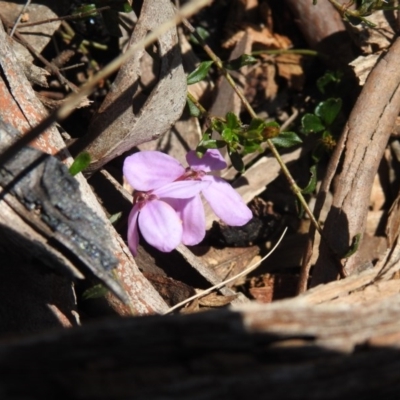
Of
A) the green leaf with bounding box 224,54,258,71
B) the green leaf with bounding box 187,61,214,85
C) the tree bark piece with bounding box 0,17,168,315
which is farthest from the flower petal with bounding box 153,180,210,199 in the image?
the green leaf with bounding box 224,54,258,71

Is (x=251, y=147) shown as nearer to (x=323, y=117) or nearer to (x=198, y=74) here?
(x=198, y=74)

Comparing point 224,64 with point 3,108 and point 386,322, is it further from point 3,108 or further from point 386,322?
point 386,322

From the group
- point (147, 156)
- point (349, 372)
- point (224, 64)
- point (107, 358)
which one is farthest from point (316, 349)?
point (224, 64)

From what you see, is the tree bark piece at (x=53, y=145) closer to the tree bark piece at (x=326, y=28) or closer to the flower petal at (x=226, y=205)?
the flower petal at (x=226, y=205)

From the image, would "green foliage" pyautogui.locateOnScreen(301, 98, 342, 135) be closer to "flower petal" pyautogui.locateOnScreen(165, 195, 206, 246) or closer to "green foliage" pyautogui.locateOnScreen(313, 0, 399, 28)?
"green foliage" pyautogui.locateOnScreen(313, 0, 399, 28)

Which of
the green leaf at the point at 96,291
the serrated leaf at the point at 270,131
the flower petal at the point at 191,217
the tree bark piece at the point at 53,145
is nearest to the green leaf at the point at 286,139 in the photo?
the serrated leaf at the point at 270,131

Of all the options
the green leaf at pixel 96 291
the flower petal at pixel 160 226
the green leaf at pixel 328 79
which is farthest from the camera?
the green leaf at pixel 328 79
